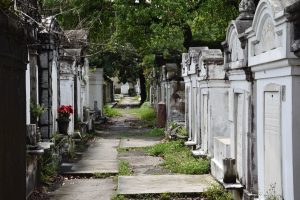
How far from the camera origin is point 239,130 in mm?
7641

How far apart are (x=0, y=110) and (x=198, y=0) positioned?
17.5 m

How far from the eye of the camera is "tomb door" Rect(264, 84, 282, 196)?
18.2 feet

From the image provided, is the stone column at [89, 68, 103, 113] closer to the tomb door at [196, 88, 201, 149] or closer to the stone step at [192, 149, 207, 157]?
the tomb door at [196, 88, 201, 149]

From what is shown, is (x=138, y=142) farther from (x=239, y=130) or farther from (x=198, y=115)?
(x=239, y=130)

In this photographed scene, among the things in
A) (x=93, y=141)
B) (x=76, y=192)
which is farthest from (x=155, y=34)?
(x=76, y=192)

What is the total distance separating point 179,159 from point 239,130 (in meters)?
4.45

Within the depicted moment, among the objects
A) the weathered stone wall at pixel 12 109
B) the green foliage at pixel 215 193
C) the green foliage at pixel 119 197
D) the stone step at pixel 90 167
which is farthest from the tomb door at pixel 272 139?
the stone step at pixel 90 167

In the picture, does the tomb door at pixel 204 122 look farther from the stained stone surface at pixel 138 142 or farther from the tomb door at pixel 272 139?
the tomb door at pixel 272 139

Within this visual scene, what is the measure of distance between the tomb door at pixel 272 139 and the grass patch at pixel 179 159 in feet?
14.1

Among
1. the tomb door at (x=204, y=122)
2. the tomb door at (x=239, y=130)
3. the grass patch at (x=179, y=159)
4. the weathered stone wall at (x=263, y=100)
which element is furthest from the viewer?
the tomb door at (x=204, y=122)

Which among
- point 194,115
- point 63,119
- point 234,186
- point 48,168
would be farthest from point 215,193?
point 63,119

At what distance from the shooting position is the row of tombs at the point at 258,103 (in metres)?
5.00

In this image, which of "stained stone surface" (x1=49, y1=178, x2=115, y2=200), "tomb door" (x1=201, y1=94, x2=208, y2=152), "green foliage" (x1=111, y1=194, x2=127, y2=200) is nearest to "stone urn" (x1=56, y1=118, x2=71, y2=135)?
"stained stone surface" (x1=49, y1=178, x2=115, y2=200)

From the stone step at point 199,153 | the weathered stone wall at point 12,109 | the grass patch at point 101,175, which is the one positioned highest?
the weathered stone wall at point 12,109
